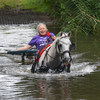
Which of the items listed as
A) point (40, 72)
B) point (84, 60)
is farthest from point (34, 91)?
point (84, 60)

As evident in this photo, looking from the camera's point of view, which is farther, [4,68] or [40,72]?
[4,68]

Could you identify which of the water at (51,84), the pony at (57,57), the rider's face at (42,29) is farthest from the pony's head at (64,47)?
the rider's face at (42,29)

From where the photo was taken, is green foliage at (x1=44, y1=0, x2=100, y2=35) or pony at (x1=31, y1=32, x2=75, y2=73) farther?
green foliage at (x1=44, y1=0, x2=100, y2=35)

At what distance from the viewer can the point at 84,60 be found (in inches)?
419

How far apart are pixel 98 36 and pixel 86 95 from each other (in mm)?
12212

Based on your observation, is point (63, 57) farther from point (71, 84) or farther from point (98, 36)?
point (98, 36)

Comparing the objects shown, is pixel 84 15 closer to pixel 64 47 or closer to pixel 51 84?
pixel 51 84

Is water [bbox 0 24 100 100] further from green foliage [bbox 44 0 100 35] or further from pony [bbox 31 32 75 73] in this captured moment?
green foliage [bbox 44 0 100 35]

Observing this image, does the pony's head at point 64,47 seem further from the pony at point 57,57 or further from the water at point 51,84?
the water at point 51,84

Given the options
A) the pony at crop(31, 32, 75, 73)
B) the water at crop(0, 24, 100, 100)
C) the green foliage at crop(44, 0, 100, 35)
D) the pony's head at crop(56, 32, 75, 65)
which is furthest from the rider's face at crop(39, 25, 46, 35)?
the green foliage at crop(44, 0, 100, 35)

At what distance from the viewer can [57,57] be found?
6.75 m

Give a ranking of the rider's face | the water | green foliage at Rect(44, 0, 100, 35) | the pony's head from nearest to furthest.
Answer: the water → the pony's head → the rider's face → green foliage at Rect(44, 0, 100, 35)

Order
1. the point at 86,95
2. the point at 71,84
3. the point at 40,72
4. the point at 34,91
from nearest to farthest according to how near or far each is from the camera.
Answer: the point at 86,95
the point at 34,91
the point at 71,84
the point at 40,72

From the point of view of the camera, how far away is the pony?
6.07m
